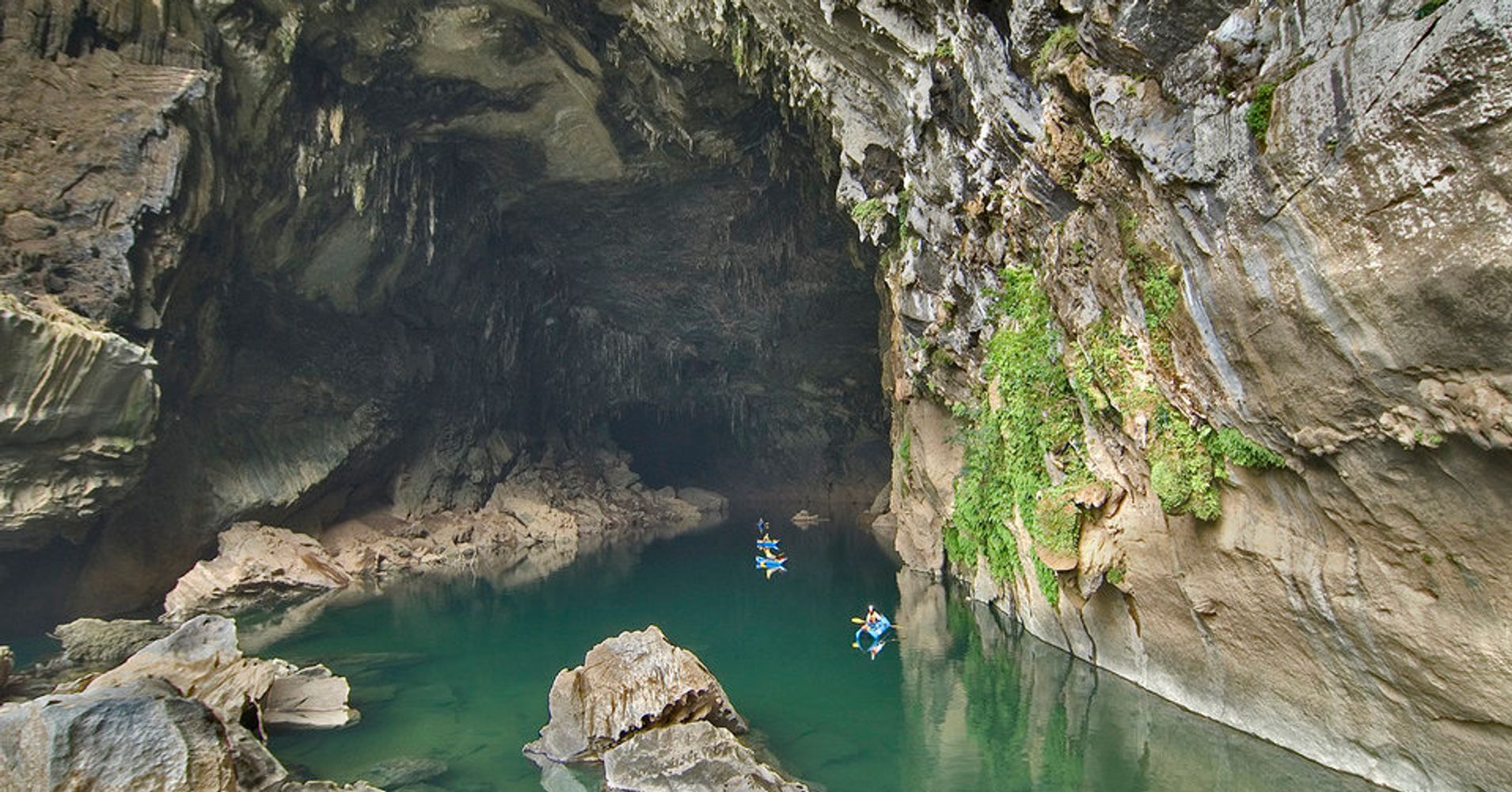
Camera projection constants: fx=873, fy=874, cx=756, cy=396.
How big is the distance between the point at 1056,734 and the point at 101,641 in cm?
1433

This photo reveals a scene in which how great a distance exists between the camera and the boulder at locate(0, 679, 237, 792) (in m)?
7.01

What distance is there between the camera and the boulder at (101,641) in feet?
44.2

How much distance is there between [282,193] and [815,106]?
42.1ft

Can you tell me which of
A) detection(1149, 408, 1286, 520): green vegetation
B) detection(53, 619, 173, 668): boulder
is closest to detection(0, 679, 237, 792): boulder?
detection(53, 619, 173, 668): boulder

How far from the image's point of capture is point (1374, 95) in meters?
6.12

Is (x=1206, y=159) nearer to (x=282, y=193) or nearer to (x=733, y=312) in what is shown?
(x=282, y=193)

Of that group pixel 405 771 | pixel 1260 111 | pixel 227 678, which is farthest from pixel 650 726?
pixel 1260 111

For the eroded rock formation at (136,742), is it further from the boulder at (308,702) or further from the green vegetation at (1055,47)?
the green vegetation at (1055,47)

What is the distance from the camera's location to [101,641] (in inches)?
544

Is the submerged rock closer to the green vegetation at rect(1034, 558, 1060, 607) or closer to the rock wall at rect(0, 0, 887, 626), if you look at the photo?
the green vegetation at rect(1034, 558, 1060, 607)

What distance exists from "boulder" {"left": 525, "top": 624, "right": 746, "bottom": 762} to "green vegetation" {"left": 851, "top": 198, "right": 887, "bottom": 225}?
10348 mm

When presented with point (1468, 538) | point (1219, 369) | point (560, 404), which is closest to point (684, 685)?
point (1219, 369)

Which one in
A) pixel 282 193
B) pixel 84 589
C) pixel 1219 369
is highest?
pixel 282 193

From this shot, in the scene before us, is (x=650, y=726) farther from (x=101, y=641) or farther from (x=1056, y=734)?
(x=101, y=641)
